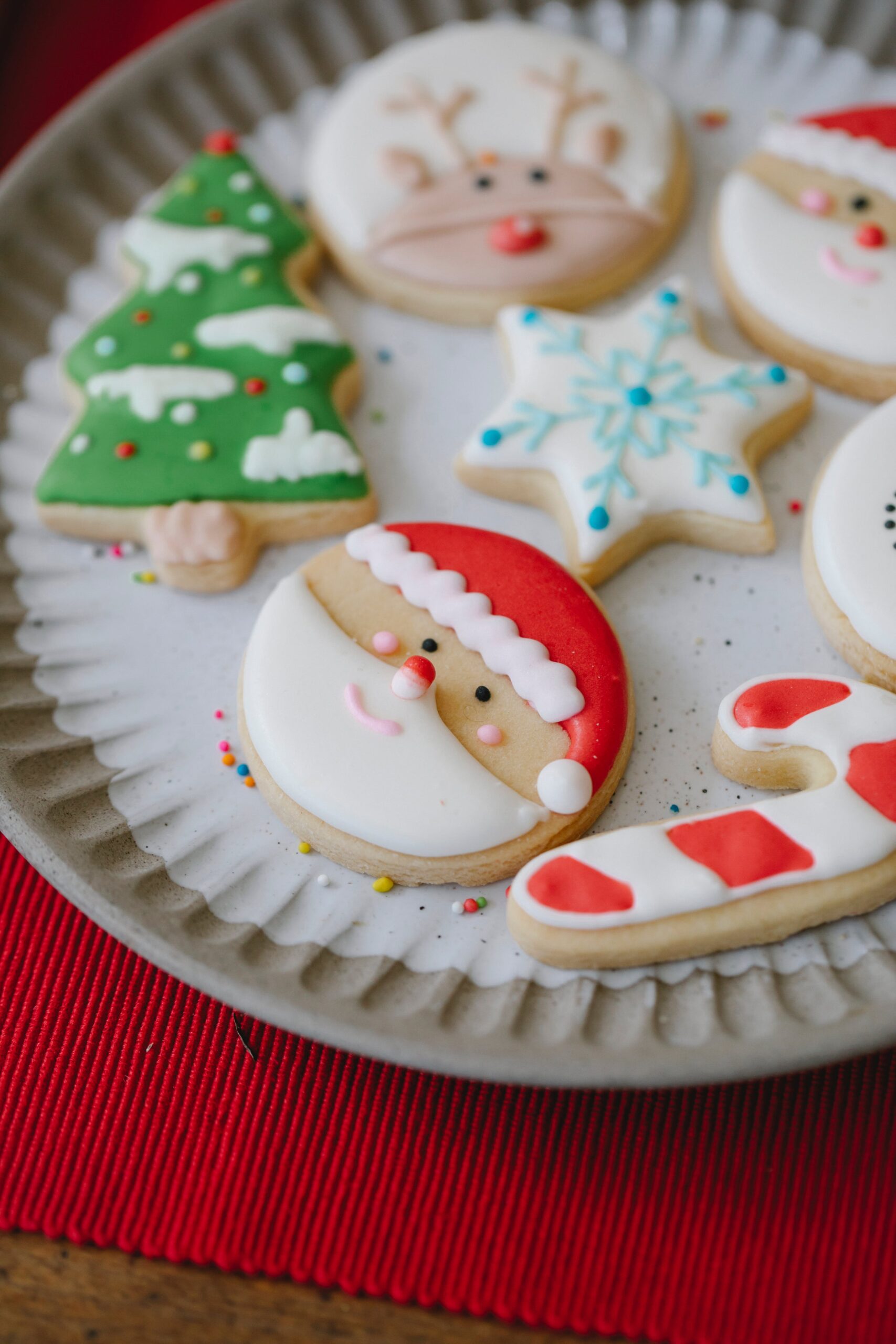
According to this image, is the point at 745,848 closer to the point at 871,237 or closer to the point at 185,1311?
the point at 185,1311

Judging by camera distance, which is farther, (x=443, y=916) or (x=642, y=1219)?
(x=443, y=916)

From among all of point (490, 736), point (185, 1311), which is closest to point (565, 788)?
point (490, 736)

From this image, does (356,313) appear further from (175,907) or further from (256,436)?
(175,907)

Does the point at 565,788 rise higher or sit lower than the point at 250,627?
lower

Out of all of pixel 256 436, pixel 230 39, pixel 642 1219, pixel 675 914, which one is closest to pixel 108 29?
pixel 230 39

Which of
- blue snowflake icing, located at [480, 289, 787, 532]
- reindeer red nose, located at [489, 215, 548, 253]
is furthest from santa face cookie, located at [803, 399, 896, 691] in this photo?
reindeer red nose, located at [489, 215, 548, 253]

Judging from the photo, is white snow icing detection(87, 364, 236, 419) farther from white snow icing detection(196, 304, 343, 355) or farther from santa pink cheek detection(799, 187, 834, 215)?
santa pink cheek detection(799, 187, 834, 215)
